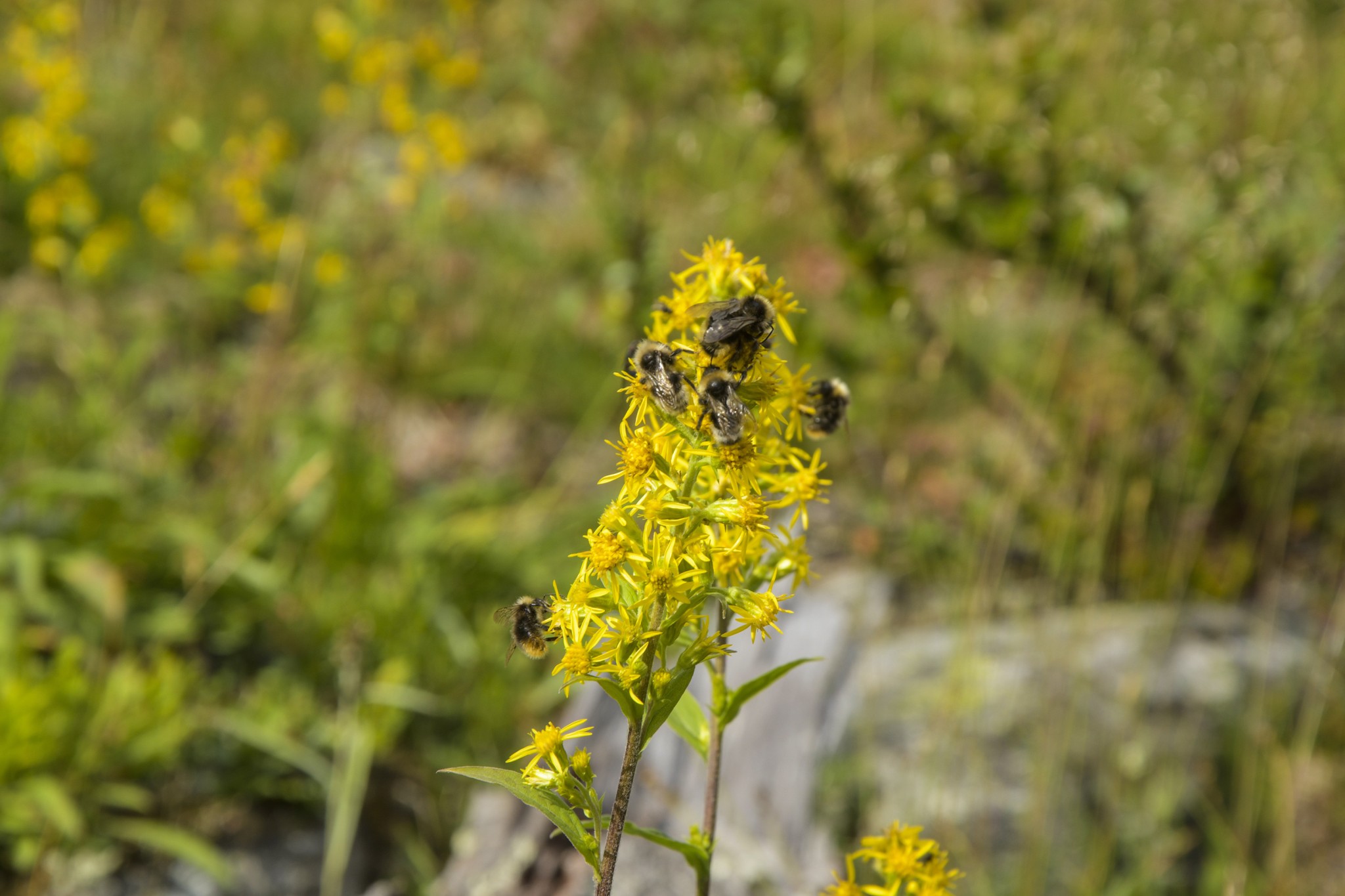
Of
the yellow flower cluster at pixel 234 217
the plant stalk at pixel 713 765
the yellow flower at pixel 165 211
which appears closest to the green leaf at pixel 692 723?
the plant stalk at pixel 713 765

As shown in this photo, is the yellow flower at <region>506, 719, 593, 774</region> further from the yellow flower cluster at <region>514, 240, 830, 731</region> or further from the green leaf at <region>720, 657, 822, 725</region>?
the green leaf at <region>720, 657, 822, 725</region>

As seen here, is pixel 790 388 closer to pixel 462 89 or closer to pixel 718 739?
pixel 718 739

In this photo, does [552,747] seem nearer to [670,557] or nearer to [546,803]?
[546,803]

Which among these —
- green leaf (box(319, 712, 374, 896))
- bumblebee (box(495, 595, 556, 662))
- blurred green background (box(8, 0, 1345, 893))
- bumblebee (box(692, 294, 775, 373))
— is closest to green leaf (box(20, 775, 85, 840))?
blurred green background (box(8, 0, 1345, 893))

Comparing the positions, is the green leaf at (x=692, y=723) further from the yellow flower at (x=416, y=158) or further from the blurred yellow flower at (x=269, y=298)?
the yellow flower at (x=416, y=158)

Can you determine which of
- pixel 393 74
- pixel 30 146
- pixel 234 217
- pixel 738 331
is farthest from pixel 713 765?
pixel 234 217
